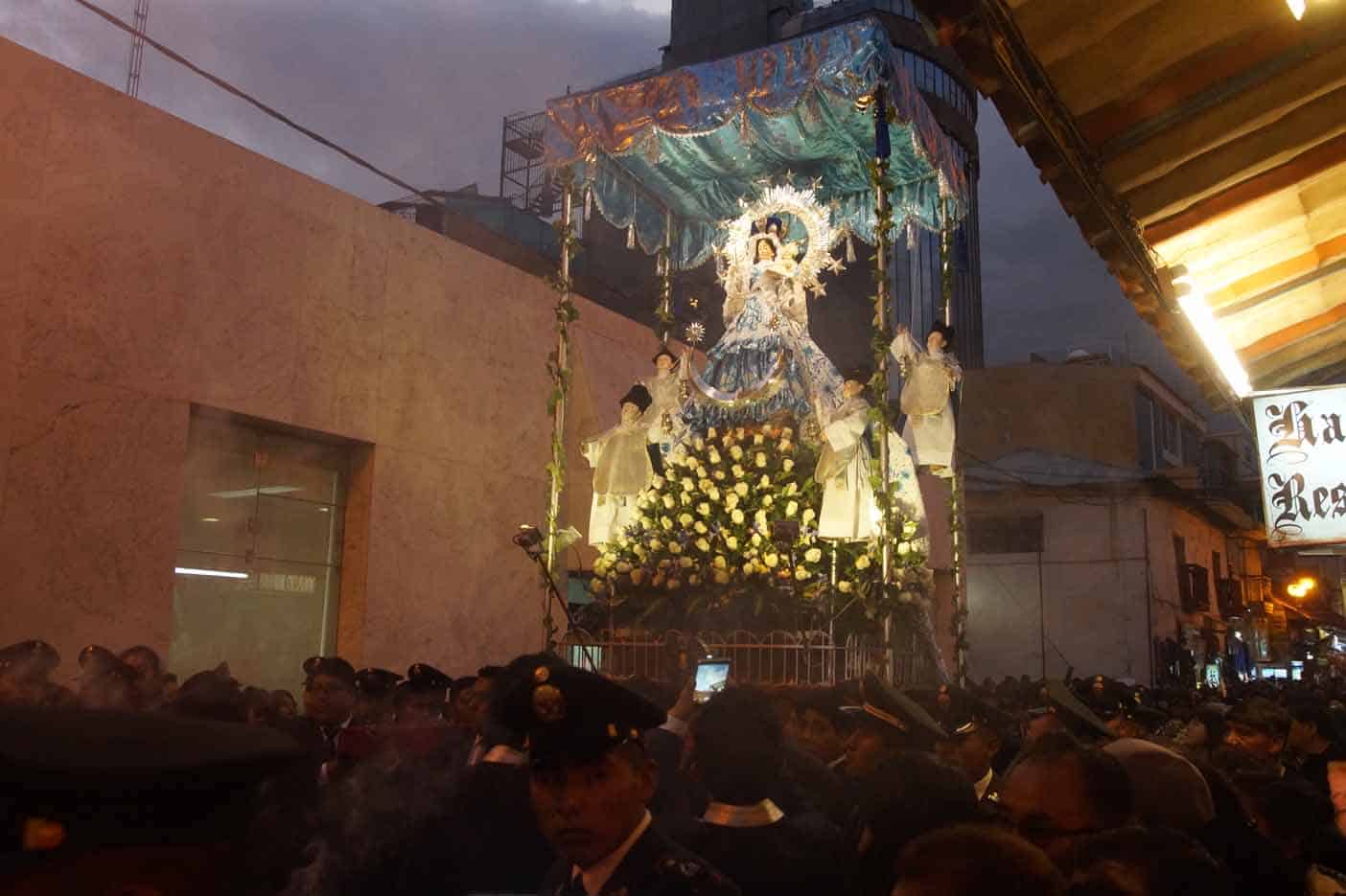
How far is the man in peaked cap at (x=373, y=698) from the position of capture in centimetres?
606

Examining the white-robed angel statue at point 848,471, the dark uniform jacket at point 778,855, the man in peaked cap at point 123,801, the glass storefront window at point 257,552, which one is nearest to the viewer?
the man in peaked cap at point 123,801

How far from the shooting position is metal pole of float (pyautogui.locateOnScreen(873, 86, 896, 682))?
8297mm

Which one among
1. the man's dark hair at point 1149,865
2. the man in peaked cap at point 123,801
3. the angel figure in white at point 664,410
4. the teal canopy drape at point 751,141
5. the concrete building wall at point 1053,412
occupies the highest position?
the concrete building wall at point 1053,412

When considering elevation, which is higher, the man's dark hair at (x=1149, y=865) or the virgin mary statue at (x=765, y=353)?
the virgin mary statue at (x=765, y=353)

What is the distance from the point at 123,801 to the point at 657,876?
1.33 metres

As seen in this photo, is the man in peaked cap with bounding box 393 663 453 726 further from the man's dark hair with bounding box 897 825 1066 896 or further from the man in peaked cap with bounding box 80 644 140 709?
the man's dark hair with bounding box 897 825 1066 896

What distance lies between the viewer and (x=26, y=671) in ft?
19.7

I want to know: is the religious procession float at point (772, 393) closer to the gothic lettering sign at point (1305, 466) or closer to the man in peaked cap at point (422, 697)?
the man in peaked cap at point (422, 697)

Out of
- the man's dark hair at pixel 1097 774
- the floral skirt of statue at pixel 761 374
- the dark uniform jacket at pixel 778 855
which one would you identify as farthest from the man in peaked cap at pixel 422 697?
the floral skirt of statue at pixel 761 374

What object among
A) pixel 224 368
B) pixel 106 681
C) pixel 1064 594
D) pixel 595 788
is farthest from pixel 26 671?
pixel 1064 594

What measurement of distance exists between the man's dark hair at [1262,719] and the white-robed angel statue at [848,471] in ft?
9.86

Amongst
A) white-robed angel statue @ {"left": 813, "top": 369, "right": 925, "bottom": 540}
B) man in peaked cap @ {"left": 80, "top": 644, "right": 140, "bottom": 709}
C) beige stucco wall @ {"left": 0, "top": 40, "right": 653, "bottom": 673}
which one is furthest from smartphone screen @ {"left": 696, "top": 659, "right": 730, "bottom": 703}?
beige stucco wall @ {"left": 0, "top": 40, "right": 653, "bottom": 673}

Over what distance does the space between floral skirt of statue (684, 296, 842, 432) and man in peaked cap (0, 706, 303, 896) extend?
326 inches

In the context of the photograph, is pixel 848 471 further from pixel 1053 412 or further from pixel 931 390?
pixel 1053 412
